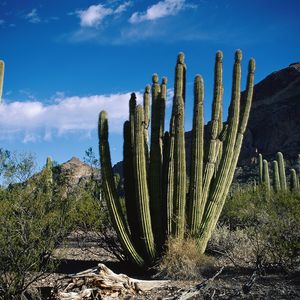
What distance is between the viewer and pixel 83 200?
13961mm

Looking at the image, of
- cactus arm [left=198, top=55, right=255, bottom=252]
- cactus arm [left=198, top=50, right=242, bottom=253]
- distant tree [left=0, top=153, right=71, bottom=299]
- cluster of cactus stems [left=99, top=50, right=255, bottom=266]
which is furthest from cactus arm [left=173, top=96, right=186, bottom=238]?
distant tree [left=0, top=153, right=71, bottom=299]

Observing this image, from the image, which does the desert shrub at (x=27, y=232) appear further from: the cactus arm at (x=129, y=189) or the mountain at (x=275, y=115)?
the mountain at (x=275, y=115)

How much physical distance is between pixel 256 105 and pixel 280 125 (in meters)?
9.80

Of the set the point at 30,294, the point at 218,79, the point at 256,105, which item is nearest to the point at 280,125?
the point at 256,105

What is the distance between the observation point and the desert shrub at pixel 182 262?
33.4ft

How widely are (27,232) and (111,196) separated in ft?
8.43

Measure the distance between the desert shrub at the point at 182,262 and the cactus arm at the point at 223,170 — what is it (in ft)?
1.72

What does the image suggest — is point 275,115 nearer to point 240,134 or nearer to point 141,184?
point 240,134

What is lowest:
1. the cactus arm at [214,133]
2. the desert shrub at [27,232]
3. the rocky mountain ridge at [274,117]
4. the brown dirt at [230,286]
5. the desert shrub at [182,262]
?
the brown dirt at [230,286]

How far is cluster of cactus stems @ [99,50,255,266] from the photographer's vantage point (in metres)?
11.0

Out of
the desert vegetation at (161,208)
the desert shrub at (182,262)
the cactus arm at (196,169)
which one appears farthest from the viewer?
the cactus arm at (196,169)

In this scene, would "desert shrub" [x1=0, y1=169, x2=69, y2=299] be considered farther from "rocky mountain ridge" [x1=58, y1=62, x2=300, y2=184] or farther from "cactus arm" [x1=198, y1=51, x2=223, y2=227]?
"rocky mountain ridge" [x1=58, y1=62, x2=300, y2=184]

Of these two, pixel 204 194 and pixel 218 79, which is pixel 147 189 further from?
pixel 218 79

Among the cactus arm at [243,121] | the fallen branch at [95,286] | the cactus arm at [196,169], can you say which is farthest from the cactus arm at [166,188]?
the fallen branch at [95,286]
